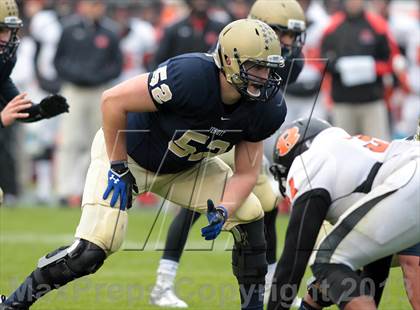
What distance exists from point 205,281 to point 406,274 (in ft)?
7.26

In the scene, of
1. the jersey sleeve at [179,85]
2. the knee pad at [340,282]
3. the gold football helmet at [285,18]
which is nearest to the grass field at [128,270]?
the jersey sleeve at [179,85]

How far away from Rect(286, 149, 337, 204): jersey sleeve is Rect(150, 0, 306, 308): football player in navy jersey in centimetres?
134

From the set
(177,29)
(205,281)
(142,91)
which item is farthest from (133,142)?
(177,29)

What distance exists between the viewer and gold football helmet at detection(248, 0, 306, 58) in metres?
6.20

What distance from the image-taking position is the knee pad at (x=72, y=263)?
15.5 feet

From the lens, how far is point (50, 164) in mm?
11820

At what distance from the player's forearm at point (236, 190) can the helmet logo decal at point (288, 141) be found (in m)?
0.26

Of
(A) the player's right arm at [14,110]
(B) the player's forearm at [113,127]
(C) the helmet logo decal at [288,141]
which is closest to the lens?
(B) the player's forearm at [113,127]

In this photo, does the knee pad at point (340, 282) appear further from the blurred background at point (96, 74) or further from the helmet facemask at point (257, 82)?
the blurred background at point (96, 74)

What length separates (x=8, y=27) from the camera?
18.9 ft

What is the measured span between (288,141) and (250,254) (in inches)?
25.4

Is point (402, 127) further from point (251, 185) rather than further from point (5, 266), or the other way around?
point (251, 185)

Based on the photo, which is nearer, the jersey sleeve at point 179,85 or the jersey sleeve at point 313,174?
the jersey sleeve at point 313,174

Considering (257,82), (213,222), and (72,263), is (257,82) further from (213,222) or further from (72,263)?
(72,263)
